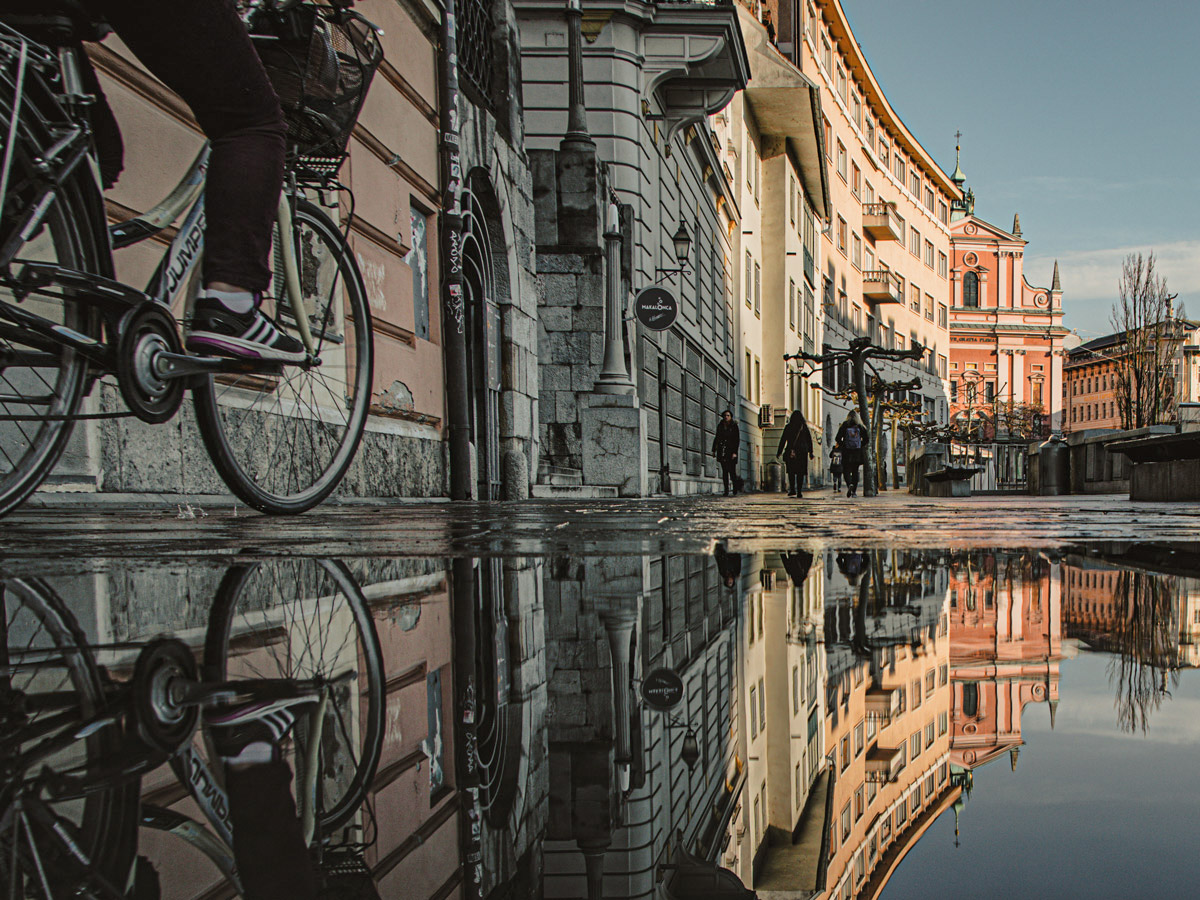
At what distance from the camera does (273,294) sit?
3754 mm

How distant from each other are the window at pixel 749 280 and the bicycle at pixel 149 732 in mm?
32683

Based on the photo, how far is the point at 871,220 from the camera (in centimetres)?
5466

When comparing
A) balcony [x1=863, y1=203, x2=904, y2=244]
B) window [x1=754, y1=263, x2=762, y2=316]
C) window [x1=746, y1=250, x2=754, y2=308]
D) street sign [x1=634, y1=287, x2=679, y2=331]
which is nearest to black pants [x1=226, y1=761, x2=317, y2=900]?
street sign [x1=634, y1=287, x2=679, y2=331]

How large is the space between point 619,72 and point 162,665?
55.7 ft

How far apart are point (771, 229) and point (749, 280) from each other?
153 inches

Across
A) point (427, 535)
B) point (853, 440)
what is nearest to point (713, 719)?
point (427, 535)

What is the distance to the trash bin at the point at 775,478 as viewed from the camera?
33.7 metres

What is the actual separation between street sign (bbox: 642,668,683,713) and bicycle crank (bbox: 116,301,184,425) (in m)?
1.93

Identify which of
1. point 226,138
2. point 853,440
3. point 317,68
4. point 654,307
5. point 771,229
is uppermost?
point 771,229

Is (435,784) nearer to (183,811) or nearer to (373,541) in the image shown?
(183,811)

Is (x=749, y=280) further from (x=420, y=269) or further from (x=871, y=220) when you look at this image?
(x=420, y=269)

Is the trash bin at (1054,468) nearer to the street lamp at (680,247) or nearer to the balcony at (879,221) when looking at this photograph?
the street lamp at (680,247)

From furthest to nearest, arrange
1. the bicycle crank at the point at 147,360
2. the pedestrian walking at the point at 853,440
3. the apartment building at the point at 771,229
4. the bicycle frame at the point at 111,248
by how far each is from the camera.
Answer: the apartment building at the point at 771,229
the pedestrian walking at the point at 853,440
the bicycle crank at the point at 147,360
the bicycle frame at the point at 111,248

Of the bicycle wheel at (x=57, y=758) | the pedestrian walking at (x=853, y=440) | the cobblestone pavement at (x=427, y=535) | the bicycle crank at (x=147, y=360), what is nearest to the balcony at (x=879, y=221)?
the pedestrian walking at (x=853, y=440)
